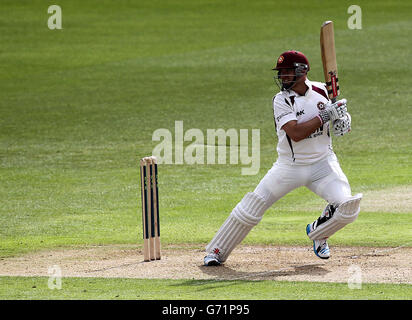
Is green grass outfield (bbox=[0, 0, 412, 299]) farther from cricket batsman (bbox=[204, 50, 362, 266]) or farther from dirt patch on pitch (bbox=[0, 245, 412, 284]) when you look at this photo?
cricket batsman (bbox=[204, 50, 362, 266])

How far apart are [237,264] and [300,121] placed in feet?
5.32

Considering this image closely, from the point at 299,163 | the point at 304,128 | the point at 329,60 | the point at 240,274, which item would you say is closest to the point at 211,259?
the point at 240,274

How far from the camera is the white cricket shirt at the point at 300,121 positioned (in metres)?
8.77

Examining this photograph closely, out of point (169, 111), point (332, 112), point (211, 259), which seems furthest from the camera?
point (169, 111)

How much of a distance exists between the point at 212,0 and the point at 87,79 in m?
13.9

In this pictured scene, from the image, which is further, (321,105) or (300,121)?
(321,105)

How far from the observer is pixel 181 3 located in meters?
36.8

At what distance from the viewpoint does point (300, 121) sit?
877 centimetres

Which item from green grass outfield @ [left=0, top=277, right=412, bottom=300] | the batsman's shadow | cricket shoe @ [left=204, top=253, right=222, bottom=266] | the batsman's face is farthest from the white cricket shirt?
green grass outfield @ [left=0, top=277, right=412, bottom=300]

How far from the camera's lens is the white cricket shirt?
8.77 metres

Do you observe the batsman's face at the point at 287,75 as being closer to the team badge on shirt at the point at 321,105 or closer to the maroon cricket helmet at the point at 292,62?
the maroon cricket helmet at the point at 292,62

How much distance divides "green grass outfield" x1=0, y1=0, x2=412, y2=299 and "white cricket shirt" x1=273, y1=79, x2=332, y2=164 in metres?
1.45

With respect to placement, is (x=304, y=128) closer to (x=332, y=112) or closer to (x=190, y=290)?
(x=332, y=112)

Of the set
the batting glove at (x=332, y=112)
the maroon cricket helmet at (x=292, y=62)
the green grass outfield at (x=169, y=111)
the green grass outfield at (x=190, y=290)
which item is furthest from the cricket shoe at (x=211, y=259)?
the maroon cricket helmet at (x=292, y=62)
